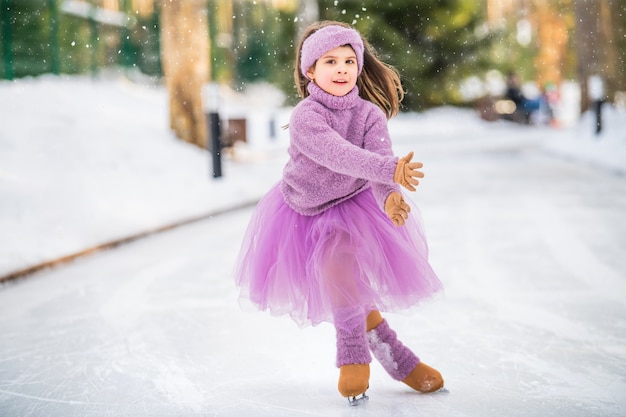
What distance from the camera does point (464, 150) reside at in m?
17.9

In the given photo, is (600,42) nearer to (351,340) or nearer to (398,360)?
(398,360)

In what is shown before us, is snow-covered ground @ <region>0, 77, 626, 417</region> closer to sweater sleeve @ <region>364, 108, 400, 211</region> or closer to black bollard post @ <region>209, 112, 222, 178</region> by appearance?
black bollard post @ <region>209, 112, 222, 178</region>

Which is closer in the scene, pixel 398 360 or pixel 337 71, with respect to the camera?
pixel 337 71

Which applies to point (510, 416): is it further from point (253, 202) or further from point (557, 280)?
point (253, 202)

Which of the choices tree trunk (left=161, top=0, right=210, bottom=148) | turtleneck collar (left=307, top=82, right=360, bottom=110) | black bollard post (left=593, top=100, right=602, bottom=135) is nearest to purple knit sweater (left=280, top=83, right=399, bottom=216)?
turtleneck collar (left=307, top=82, right=360, bottom=110)

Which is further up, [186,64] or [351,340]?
[186,64]

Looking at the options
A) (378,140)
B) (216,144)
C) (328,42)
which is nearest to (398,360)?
(378,140)

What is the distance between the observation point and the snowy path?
124 inches

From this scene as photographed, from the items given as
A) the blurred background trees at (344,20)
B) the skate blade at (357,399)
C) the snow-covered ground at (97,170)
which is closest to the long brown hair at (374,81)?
the skate blade at (357,399)

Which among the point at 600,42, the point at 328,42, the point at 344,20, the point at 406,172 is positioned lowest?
the point at 406,172

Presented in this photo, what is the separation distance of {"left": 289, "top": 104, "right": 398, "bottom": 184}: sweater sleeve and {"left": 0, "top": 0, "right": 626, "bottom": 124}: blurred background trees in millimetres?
9682

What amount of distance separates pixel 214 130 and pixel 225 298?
21.2 ft

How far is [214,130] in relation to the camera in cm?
1125

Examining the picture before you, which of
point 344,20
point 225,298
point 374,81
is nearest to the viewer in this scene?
point 374,81
